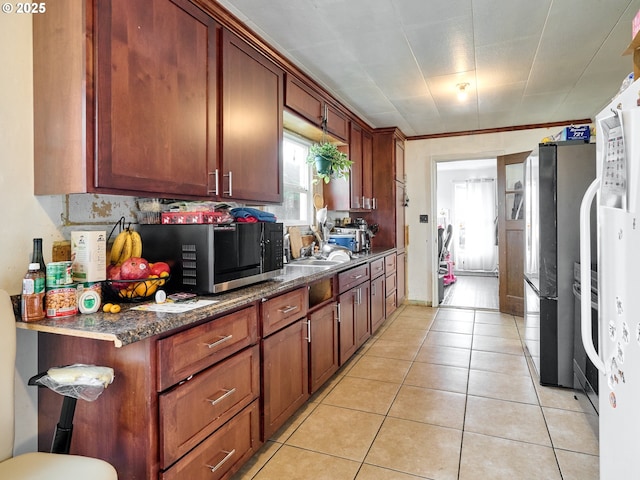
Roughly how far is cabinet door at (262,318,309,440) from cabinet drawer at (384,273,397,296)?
215cm

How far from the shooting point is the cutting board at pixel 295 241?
340cm

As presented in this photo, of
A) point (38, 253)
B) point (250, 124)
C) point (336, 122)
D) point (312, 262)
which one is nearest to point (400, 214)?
point (336, 122)

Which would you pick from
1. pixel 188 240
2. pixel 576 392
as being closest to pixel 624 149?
pixel 188 240

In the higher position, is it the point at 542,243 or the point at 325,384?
the point at 542,243

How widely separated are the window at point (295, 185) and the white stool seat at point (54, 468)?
2425mm

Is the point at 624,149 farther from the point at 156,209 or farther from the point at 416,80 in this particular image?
the point at 416,80

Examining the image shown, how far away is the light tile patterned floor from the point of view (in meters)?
1.87

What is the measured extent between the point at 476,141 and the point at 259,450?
4.65 m

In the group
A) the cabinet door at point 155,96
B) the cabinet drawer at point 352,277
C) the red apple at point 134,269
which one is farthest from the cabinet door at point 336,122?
the red apple at point 134,269

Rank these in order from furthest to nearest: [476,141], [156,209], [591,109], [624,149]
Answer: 1. [476,141]
2. [591,109]
3. [156,209]
4. [624,149]

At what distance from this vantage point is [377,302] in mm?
3973

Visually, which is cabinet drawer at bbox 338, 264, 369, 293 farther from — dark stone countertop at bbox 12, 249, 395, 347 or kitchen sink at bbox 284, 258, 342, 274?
dark stone countertop at bbox 12, 249, 395, 347

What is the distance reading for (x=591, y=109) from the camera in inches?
165

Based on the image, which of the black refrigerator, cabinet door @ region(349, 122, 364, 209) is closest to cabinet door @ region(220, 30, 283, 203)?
cabinet door @ region(349, 122, 364, 209)
